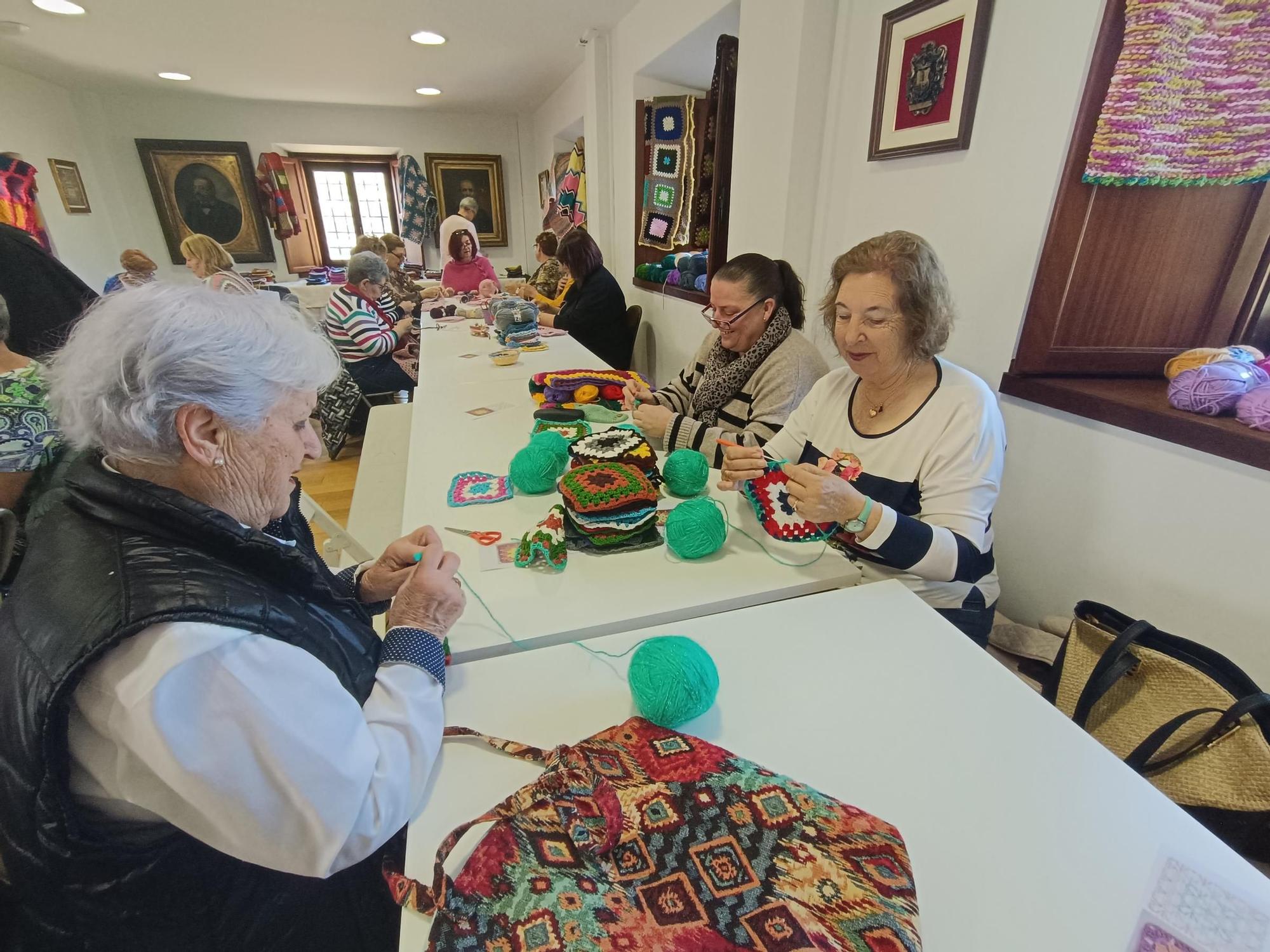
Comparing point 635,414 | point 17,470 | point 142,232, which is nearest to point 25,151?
point 142,232

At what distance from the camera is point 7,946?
0.68 metres

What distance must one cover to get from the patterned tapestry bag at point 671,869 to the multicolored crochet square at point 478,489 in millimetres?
837

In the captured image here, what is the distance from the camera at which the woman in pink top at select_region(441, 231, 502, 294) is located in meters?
4.86

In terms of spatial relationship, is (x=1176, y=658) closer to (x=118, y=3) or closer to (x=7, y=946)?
(x=7, y=946)

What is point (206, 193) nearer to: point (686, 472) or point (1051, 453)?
point (686, 472)

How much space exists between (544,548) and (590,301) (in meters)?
2.74

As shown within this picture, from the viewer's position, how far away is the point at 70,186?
5102 millimetres

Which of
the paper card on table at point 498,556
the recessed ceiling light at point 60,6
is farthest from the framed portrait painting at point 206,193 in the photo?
the paper card on table at point 498,556

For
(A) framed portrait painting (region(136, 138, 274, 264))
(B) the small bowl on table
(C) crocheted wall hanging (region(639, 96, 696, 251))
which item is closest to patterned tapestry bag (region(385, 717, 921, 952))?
(B) the small bowl on table

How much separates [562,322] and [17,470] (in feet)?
9.29

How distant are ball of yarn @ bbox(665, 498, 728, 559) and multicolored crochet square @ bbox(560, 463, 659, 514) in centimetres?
10

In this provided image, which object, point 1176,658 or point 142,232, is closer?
point 1176,658

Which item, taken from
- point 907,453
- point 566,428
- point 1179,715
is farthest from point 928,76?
point 1179,715

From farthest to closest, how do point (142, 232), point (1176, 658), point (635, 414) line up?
point (142, 232) → point (635, 414) → point (1176, 658)
